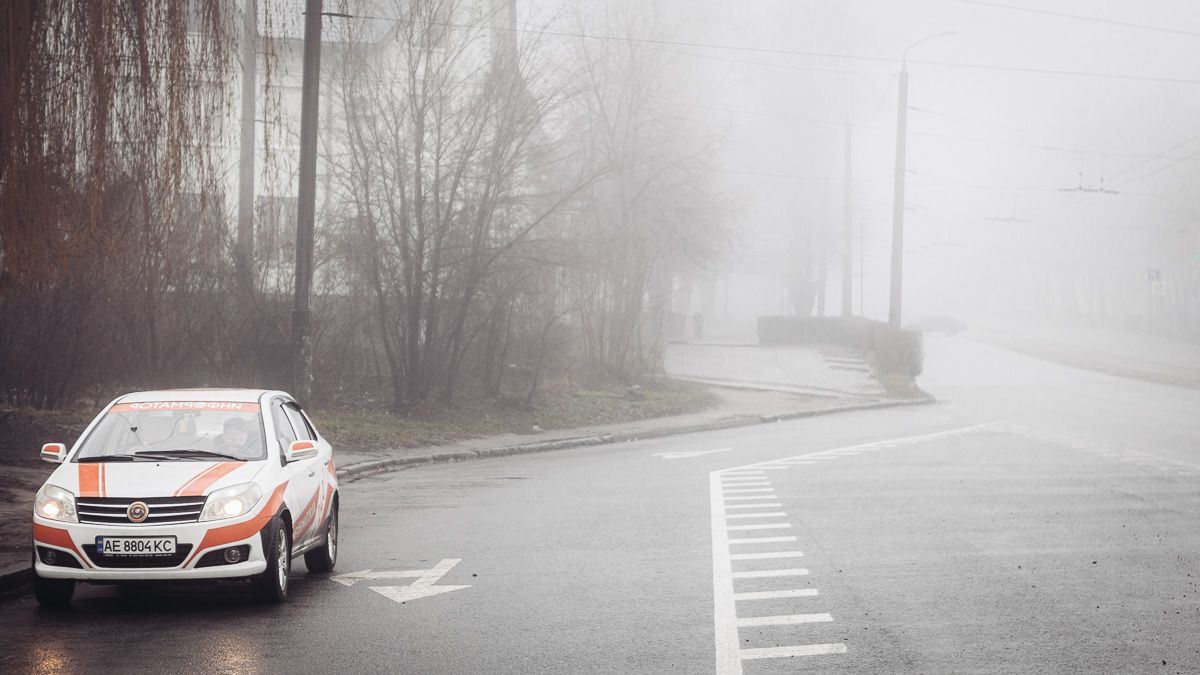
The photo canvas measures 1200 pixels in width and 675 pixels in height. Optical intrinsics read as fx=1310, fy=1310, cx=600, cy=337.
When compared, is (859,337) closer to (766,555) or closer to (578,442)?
(578,442)

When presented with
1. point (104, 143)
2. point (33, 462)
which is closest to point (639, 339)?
point (33, 462)

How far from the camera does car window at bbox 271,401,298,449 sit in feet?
33.6

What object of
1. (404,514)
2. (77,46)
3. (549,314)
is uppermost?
(77,46)

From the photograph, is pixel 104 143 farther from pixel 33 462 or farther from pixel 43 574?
pixel 33 462

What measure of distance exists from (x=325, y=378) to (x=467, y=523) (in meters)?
12.6

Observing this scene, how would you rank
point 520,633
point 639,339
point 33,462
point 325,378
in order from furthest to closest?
1. point 639,339
2. point 325,378
3. point 33,462
4. point 520,633

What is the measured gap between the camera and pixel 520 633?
839 centimetres

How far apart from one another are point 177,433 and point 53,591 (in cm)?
147

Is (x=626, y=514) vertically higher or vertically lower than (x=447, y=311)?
lower

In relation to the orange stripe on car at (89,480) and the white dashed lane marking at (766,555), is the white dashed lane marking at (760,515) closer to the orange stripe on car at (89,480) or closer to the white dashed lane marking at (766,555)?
the white dashed lane marking at (766,555)

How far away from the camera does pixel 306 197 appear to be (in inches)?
754

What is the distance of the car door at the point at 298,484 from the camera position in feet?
32.0

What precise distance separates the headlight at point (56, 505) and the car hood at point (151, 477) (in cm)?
5

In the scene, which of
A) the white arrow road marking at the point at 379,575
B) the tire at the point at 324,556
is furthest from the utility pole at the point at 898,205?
the tire at the point at 324,556
